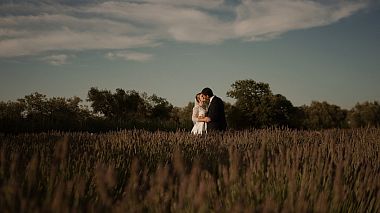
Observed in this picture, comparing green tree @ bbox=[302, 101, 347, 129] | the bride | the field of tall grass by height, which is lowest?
the field of tall grass

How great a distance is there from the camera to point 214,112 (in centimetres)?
972

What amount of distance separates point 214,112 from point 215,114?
59 mm

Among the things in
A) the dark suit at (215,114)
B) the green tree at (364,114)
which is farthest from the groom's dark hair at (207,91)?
the green tree at (364,114)

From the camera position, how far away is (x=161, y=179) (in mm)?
1729

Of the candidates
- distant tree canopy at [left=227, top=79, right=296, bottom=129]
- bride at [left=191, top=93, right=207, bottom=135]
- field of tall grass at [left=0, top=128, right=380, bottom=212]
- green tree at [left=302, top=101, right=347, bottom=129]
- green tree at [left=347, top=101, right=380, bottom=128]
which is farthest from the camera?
green tree at [left=347, top=101, right=380, bottom=128]

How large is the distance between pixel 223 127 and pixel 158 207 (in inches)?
307

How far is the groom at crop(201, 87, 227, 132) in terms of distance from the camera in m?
9.65

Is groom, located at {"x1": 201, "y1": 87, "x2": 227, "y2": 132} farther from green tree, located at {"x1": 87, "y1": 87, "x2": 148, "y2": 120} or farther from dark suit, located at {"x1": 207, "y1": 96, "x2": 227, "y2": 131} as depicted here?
green tree, located at {"x1": 87, "y1": 87, "x2": 148, "y2": 120}

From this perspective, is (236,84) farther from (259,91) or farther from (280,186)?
(280,186)

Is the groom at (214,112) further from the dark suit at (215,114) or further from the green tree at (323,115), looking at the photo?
the green tree at (323,115)

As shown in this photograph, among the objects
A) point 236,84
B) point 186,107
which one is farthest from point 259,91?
point 186,107

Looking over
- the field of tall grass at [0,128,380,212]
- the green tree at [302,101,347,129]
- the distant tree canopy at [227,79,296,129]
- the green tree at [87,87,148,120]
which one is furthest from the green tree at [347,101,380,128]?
the field of tall grass at [0,128,380,212]

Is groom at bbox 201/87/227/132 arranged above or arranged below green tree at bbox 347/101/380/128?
below

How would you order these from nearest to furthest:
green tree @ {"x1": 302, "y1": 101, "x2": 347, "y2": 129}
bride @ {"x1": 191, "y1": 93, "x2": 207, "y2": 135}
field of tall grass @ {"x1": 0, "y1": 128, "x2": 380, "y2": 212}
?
field of tall grass @ {"x1": 0, "y1": 128, "x2": 380, "y2": 212}, bride @ {"x1": 191, "y1": 93, "x2": 207, "y2": 135}, green tree @ {"x1": 302, "y1": 101, "x2": 347, "y2": 129}
